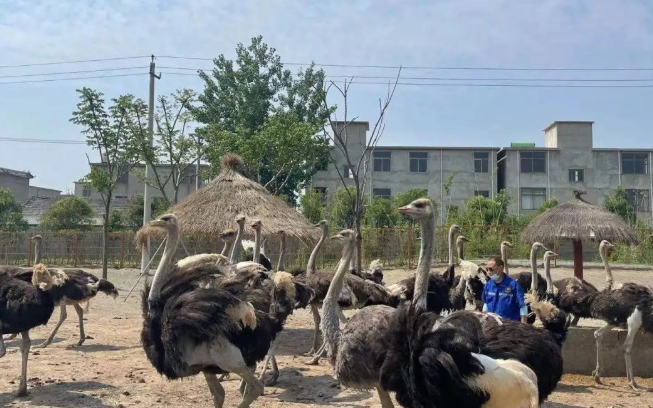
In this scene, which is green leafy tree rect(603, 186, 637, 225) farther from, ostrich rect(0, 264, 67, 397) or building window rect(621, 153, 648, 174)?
ostrich rect(0, 264, 67, 397)

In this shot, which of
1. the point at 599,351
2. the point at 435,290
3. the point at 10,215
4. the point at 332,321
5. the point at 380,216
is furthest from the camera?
the point at 10,215

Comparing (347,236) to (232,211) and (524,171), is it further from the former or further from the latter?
(524,171)

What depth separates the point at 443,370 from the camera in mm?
3932

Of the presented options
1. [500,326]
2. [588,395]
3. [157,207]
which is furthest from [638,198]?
[500,326]

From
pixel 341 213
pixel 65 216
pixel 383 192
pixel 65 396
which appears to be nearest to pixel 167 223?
pixel 65 396

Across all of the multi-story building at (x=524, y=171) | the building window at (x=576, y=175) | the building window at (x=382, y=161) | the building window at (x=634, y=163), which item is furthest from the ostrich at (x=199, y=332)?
the building window at (x=634, y=163)

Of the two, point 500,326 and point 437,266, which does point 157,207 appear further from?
point 500,326

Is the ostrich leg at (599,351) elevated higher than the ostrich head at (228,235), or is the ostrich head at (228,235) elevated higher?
the ostrich head at (228,235)

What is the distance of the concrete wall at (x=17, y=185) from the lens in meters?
52.0

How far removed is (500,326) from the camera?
16.7ft

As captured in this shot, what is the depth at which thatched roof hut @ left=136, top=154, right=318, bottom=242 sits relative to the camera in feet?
35.1

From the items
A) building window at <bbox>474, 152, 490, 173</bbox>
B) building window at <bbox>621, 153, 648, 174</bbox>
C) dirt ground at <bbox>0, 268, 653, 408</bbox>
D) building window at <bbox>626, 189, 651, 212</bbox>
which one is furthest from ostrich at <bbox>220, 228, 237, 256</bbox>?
building window at <bbox>621, 153, 648, 174</bbox>

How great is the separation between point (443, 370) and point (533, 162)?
34.0 m

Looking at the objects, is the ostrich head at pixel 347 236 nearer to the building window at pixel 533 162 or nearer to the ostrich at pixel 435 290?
the ostrich at pixel 435 290
